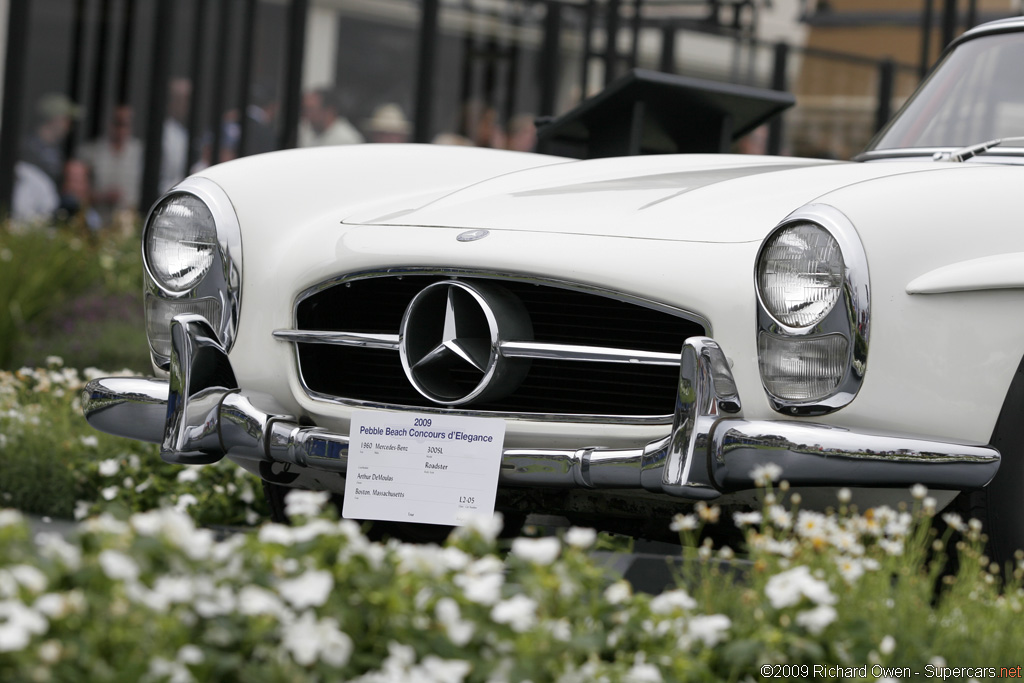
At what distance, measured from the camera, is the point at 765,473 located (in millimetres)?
2309

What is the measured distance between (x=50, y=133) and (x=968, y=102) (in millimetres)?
8031

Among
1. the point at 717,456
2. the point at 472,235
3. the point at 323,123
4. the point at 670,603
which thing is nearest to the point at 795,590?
the point at 670,603

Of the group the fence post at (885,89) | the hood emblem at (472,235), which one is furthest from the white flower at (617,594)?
the fence post at (885,89)

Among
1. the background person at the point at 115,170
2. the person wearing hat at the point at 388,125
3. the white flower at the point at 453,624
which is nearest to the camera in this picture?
the white flower at the point at 453,624

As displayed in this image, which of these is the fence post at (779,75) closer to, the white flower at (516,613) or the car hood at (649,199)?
the car hood at (649,199)

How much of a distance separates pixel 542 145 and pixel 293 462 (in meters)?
2.21

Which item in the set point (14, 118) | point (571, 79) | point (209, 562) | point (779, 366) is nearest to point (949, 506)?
point (779, 366)

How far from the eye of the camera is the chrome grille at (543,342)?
2.62 m

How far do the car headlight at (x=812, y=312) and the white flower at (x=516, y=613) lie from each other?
93 centimetres

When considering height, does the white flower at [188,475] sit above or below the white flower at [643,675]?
below

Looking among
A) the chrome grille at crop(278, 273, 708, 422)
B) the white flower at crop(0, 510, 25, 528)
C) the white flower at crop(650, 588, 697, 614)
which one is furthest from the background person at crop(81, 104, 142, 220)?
the white flower at crop(650, 588, 697, 614)

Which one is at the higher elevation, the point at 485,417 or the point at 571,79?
the point at 571,79

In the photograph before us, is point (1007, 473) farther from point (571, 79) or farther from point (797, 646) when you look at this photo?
point (571, 79)

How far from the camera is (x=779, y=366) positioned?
7.98 ft
